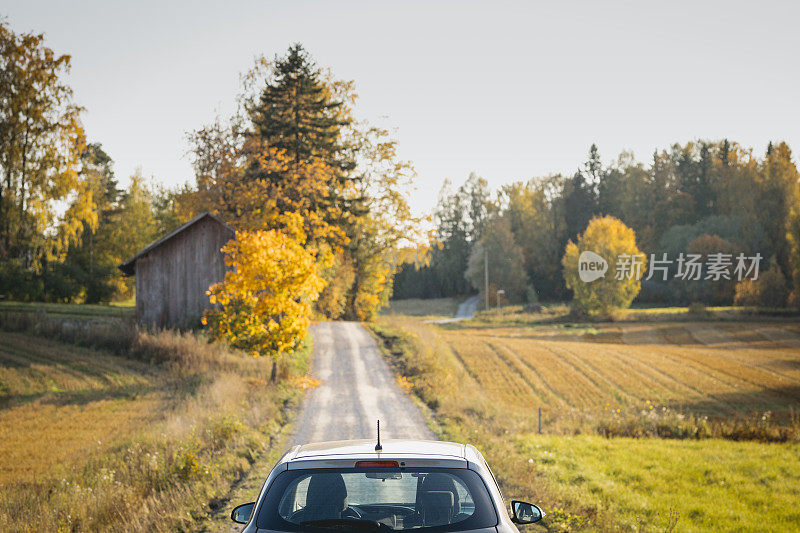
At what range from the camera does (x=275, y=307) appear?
22828 mm

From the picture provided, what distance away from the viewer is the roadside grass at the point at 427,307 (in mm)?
97250

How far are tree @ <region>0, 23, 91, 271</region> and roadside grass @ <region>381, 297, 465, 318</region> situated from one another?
2425 inches

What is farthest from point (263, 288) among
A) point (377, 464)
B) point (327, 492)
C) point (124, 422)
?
point (377, 464)

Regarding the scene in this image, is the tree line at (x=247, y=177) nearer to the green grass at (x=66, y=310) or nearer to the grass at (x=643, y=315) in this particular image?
the green grass at (x=66, y=310)

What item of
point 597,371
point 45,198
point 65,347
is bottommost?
point 597,371

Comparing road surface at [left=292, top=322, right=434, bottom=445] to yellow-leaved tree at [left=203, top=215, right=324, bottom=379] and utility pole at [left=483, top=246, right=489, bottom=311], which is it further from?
utility pole at [left=483, top=246, right=489, bottom=311]

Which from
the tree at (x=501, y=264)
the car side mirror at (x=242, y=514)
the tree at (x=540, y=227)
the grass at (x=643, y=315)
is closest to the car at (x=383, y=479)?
the car side mirror at (x=242, y=514)

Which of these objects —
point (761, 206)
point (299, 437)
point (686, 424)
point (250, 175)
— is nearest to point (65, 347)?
point (250, 175)

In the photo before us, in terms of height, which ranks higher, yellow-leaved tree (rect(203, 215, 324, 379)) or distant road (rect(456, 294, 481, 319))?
yellow-leaved tree (rect(203, 215, 324, 379))

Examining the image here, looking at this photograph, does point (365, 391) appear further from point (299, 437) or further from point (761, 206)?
point (761, 206)

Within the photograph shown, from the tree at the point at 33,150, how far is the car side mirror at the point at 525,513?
38.1 meters

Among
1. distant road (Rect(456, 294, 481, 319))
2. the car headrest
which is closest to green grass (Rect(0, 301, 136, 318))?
the car headrest

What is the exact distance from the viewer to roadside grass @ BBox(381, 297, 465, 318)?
97.2m

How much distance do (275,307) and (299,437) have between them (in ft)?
21.8
